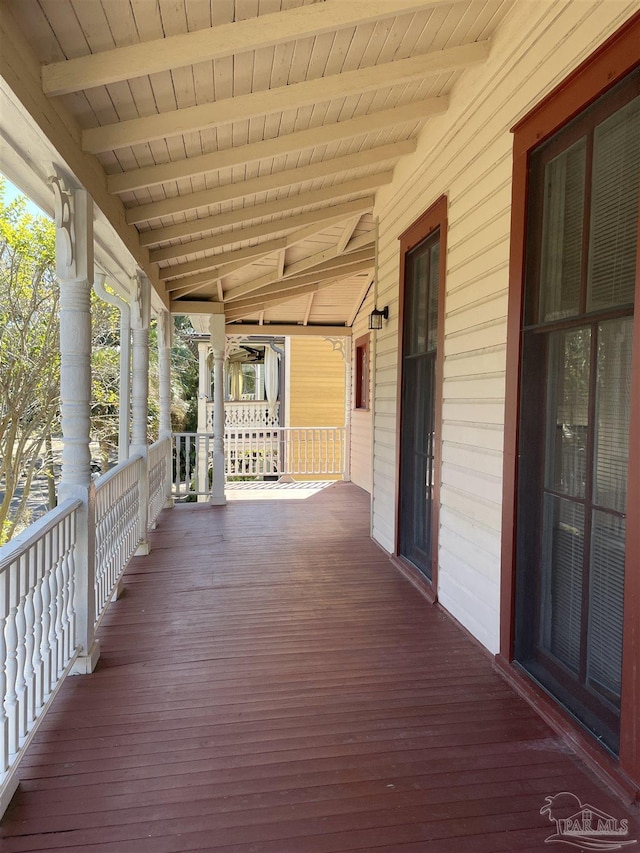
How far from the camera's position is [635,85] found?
1764mm

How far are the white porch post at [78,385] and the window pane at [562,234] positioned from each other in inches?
88.8

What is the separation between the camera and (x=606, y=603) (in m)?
1.91

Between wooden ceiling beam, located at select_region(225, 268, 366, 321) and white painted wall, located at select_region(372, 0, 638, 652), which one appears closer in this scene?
white painted wall, located at select_region(372, 0, 638, 652)

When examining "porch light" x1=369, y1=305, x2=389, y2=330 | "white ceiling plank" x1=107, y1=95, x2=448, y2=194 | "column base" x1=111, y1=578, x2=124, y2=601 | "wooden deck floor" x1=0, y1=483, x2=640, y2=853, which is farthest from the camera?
"porch light" x1=369, y1=305, x2=389, y2=330

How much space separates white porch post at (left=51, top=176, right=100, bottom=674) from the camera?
2619 millimetres

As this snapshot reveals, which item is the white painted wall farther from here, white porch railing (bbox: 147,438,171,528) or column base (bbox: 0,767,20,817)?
white porch railing (bbox: 147,438,171,528)

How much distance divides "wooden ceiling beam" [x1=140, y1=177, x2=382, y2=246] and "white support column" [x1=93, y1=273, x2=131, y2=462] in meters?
0.85

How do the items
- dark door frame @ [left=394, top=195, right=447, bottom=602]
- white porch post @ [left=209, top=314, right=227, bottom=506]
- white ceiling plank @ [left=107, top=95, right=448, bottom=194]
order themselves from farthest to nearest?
white porch post @ [left=209, top=314, right=227, bottom=506], dark door frame @ [left=394, top=195, right=447, bottom=602], white ceiling plank @ [left=107, top=95, right=448, bottom=194]

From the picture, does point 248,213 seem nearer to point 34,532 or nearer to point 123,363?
point 123,363

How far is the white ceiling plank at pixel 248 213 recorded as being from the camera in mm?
4129

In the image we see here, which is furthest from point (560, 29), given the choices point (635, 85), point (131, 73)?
point (131, 73)

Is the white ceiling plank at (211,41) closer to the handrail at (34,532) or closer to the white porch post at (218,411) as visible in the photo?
the handrail at (34,532)

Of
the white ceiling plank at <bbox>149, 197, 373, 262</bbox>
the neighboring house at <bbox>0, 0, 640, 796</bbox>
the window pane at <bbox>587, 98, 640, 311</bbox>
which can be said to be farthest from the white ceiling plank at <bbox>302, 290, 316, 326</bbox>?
the window pane at <bbox>587, 98, 640, 311</bbox>

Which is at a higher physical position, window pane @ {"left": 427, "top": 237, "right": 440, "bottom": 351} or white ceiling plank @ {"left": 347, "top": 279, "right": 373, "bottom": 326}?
Result: white ceiling plank @ {"left": 347, "top": 279, "right": 373, "bottom": 326}
